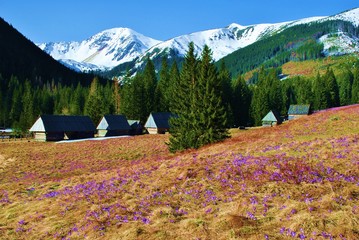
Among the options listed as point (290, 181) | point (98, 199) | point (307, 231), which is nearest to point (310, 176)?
point (290, 181)

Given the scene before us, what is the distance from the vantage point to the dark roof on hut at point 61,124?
76.1 m

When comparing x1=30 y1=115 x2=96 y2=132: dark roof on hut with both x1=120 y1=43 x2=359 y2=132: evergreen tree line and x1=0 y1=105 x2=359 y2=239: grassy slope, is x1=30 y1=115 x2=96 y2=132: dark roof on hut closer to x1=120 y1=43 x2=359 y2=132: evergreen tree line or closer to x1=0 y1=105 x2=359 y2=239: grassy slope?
x1=120 y1=43 x2=359 y2=132: evergreen tree line

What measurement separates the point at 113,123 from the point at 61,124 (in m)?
13.3

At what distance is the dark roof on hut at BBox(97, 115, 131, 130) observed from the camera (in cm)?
8362

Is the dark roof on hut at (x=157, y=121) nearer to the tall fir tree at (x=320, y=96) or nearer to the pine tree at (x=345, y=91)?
the tall fir tree at (x=320, y=96)

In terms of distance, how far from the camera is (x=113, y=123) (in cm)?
8456

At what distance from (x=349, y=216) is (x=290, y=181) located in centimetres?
442

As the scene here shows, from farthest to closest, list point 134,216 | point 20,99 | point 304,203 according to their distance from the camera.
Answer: point 20,99 → point 134,216 → point 304,203

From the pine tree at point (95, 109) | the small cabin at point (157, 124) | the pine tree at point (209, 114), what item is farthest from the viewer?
the pine tree at point (95, 109)

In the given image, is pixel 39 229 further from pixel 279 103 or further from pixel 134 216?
pixel 279 103

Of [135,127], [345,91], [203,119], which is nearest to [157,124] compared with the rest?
[135,127]

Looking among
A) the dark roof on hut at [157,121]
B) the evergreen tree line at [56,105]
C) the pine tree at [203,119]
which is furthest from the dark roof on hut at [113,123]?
the pine tree at [203,119]

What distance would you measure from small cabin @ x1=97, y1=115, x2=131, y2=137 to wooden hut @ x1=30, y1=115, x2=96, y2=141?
114 inches

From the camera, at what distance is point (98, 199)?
46.3 feet
